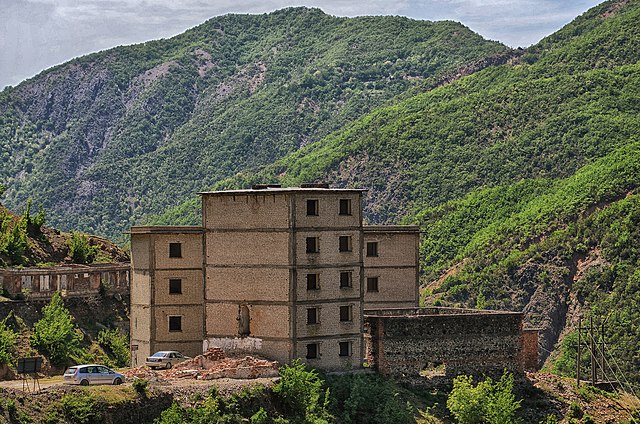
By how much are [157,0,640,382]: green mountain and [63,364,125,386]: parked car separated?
52887 mm

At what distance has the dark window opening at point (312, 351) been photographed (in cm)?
7044

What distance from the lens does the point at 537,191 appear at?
536 feet

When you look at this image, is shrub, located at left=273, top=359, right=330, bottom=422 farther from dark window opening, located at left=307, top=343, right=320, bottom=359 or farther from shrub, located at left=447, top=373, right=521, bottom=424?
shrub, located at left=447, top=373, right=521, bottom=424

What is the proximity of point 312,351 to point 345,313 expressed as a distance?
262cm

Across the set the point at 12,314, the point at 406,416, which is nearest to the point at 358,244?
the point at 406,416

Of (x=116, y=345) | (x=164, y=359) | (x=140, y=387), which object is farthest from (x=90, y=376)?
(x=116, y=345)

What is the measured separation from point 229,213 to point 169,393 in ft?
41.0

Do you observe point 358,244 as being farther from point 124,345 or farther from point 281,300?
point 124,345

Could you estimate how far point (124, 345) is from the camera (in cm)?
8525

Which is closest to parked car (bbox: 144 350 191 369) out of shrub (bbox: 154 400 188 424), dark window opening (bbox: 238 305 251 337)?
dark window opening (bbox: 238 305 251 337)

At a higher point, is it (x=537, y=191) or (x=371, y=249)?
(x=537, y=191)

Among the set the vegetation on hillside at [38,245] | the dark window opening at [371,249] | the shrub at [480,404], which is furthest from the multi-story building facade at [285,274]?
the vegetation on hillside at [38,245]

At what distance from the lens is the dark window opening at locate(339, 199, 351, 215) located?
236 ft

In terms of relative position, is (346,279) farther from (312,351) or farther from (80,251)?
(80,251)
